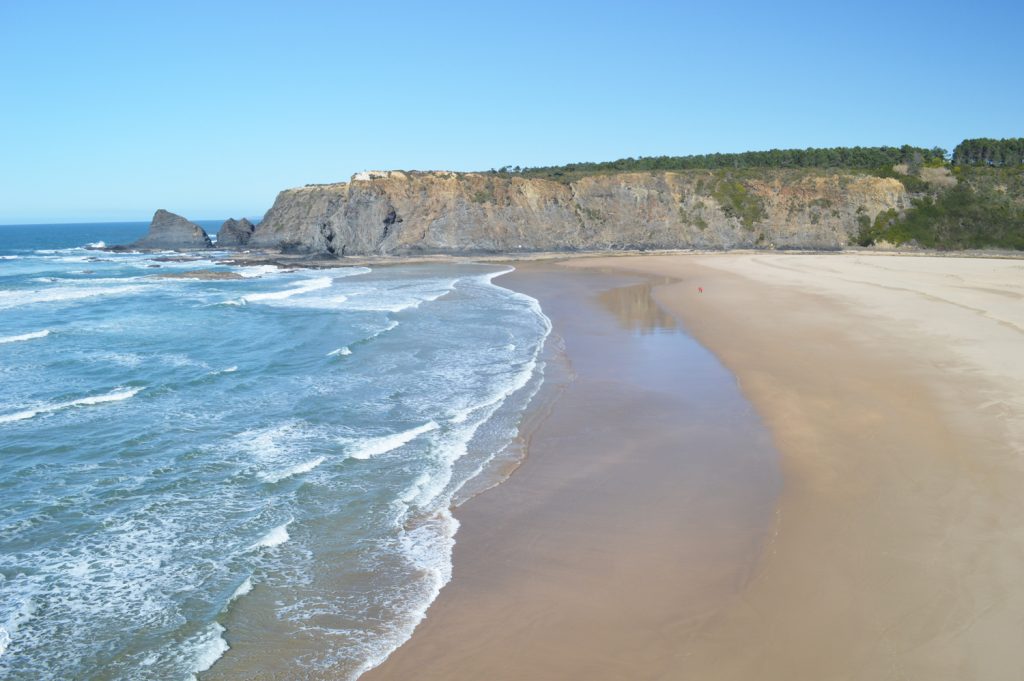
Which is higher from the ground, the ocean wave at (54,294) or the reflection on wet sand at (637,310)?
the ocean wave at (54,294)

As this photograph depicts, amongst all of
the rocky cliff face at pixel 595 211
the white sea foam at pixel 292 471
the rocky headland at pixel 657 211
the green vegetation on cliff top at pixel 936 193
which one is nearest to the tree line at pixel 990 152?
the green vegetation on cliff top at pixel 936 193

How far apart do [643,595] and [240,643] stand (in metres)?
4.57

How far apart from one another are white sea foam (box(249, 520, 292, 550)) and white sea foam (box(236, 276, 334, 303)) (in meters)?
27.9

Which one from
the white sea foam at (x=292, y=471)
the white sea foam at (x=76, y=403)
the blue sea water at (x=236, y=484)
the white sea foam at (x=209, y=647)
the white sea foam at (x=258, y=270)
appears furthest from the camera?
the white sea foam at (x=258, y=270)

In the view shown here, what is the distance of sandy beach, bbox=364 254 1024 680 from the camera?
7.12 metres

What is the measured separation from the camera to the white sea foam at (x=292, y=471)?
1237 cm

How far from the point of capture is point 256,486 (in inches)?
474

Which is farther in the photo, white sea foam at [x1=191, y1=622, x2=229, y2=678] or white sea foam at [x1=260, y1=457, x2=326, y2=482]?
white sea foam at [x1=260, y1=457, x2=326, y2=482]

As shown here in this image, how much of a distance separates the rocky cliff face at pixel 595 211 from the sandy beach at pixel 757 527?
4764 cm

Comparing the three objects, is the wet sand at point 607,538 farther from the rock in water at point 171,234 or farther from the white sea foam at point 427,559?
the rock in water at point 171,234

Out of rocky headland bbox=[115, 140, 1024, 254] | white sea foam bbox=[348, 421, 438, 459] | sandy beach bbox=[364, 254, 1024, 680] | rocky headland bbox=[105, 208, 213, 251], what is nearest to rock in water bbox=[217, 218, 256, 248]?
rocky headland bbox=[105, 208, 213, 251]

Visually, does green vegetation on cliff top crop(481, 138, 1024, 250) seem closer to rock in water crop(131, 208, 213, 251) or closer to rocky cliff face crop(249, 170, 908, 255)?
rocky cliff face crop(249, 170, 908, 255)

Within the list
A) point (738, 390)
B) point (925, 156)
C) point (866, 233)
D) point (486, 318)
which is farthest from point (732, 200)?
point (738, 390)

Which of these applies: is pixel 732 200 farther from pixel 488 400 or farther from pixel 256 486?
pixel 256 486
